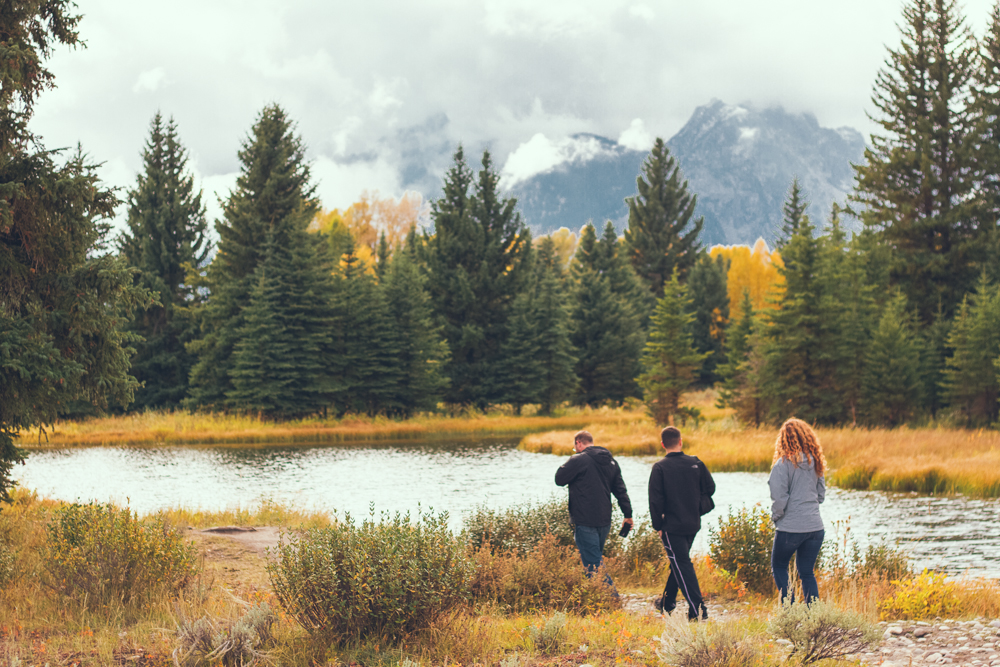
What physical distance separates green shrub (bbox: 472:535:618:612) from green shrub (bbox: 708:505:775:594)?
2.44 m

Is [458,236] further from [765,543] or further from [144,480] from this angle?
[765,543]

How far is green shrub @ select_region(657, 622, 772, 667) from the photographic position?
5328 millimetres

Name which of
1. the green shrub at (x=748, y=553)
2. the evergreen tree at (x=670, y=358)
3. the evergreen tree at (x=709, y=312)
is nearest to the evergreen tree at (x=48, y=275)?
the green shrub at (x=748, y=553)

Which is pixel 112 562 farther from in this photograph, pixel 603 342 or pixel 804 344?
pixel 603 342

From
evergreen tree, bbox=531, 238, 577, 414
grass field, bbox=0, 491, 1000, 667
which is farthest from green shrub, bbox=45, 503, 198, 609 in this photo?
evergreen tree, bbox=531, 238, 577, 414

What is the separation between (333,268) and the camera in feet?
142

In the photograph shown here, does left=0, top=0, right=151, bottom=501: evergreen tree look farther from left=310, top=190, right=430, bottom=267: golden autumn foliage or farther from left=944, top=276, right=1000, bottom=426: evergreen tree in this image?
left=310, top=190, right=430, bottom=267: golden autumn foliage

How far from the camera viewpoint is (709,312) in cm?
6581

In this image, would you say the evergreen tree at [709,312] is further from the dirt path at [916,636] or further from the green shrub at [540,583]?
the green shrub at [540,583]

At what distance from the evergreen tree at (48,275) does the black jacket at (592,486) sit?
5826 millimetres

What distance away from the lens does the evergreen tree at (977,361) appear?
30328 millimetres

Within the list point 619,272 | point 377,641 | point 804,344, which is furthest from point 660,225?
point 377,641

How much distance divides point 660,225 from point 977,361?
145 feet

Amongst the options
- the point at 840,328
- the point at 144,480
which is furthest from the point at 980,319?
the point at 144,480
